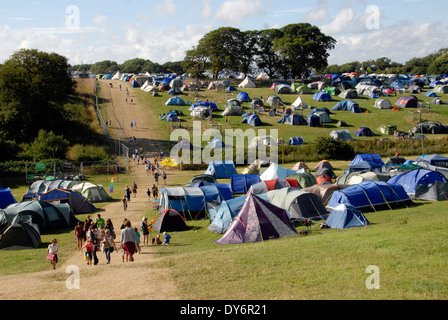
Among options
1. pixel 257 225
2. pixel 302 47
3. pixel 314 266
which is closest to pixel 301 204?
pixel 257 225

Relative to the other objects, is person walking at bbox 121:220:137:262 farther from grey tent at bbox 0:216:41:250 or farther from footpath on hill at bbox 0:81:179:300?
grey tent at bbox 0:216:41:250

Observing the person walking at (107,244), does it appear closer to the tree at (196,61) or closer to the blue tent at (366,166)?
the blue tent at (366,166)

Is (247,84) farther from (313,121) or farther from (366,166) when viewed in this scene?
(366,166)

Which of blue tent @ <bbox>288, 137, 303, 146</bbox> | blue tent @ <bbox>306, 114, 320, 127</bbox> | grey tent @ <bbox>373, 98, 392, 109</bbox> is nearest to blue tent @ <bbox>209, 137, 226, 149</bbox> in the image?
blue tent @ <bbox>288, 137, 303, 146</bbox>

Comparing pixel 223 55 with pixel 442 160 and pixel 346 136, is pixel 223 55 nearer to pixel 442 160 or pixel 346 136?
pixel 346 136

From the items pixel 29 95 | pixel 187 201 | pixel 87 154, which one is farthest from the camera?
pixel 29 95

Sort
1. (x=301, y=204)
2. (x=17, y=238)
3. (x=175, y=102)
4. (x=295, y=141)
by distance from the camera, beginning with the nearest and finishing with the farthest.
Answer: (x=17, y=238) → (x=301, y=204) → (x=295, y=141) → (x=175, y=102)

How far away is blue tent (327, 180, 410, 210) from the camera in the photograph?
70.1 ft

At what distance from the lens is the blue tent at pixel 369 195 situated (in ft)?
70.1

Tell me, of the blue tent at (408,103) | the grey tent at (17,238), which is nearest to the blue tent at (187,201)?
the grey tent at (17,238)

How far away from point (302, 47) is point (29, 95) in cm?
5338

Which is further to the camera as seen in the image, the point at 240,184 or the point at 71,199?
the point at 240,184

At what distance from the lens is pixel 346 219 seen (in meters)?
18.2

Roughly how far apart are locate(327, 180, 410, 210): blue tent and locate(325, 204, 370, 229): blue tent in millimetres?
2508
